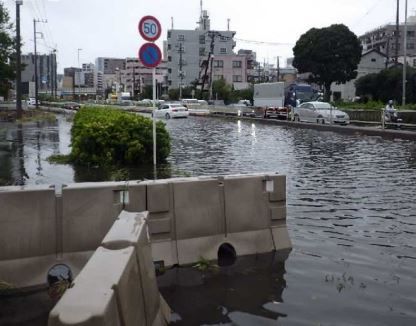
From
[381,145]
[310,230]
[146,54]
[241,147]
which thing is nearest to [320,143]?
[381,145]

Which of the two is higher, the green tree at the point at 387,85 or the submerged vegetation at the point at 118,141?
the green tree at the point at 387,85

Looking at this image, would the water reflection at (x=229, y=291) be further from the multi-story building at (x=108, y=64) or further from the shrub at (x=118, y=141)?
the multi-story building at (x=108, y=64)

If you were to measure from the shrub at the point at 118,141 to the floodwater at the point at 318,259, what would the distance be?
23.5 inches

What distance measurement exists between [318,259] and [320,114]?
28018 millimetres

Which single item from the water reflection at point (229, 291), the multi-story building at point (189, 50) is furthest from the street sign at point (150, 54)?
the multi-story building at point (189, 50)

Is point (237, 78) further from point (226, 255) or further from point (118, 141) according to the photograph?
point (226, 255)

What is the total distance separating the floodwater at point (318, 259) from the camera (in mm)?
4730

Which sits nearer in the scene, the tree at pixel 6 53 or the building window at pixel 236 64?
the tree at pixel 6 53

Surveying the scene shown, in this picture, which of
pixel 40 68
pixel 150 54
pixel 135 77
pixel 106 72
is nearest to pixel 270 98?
pixel 150 54

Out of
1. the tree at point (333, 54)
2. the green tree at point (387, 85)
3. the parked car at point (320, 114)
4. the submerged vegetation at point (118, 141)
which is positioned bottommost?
the submerged vegetation at point (118, 141)

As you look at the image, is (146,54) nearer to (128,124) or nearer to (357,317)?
(128,124)

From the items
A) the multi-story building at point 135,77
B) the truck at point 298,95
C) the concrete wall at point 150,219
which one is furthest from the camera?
the multi-story building at point 135,77

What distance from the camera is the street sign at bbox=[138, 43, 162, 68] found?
1033cm

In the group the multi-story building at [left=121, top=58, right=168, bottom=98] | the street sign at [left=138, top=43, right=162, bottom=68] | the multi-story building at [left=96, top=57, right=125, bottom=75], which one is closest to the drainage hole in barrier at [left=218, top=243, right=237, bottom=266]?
the street sign at [left=138, top=43, right=162, bottom=68]
